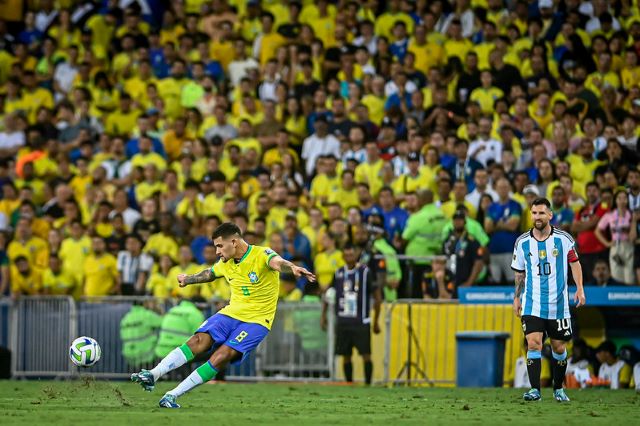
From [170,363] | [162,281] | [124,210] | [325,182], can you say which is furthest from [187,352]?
[124,210]

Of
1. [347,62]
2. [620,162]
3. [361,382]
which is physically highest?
[347,62]

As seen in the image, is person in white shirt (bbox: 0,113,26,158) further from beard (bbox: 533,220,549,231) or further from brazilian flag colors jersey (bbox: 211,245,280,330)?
beard (bbox: 533,220,549,231)

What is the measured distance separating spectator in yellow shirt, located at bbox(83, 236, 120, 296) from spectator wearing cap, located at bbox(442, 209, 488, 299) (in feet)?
21.6

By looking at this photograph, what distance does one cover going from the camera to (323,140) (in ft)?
84.8

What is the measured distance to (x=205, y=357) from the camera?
74.7 ft

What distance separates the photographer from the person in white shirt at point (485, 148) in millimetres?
23859

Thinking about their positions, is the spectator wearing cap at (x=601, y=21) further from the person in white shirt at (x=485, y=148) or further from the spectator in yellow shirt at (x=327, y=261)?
the spectator in yellow shirt at (x=327, y=261)

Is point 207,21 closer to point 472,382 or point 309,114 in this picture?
point 309,114

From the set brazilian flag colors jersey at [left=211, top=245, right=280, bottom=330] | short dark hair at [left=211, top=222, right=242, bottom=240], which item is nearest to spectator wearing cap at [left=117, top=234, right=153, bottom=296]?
brazilian flag colors jersey at [left=211, top=245, right=280, bottom=330]

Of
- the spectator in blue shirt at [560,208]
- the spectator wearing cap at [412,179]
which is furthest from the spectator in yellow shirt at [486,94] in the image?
the spectator in blue shirt at [560,208]

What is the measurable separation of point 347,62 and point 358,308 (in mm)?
6697

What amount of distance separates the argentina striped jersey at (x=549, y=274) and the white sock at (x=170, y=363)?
4.30 meters

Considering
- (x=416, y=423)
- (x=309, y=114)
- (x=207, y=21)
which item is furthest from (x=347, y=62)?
(x=416, y=423)

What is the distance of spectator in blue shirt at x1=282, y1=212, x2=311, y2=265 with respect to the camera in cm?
2344
